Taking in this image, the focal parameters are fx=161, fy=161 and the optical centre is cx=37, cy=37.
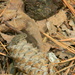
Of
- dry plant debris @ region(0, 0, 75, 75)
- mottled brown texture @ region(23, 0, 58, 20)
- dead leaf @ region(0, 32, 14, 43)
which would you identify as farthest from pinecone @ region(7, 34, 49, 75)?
mottled brown texture @ region(23, 0, 58, 20)

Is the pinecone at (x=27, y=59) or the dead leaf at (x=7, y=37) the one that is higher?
the dead leaf at (x=7, y=37)

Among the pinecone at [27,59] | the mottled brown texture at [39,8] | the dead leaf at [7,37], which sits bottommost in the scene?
the pinecone at [27,59]

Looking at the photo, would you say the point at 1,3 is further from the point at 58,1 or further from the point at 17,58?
the point at 17,58

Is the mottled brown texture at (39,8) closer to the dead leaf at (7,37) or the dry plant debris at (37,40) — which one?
the dry plant debris at (37,40)

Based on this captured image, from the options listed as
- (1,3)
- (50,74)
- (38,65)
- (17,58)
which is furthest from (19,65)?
(1,3)

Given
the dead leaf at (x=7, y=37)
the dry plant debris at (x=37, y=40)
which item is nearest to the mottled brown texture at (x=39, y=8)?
the dry plant debris at (x=37, y=40)

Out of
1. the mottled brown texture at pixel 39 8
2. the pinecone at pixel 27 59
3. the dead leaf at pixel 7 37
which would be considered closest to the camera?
the pinecone at pixel 27 59

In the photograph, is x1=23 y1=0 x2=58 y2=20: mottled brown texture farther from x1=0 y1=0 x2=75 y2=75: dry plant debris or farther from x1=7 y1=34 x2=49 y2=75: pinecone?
x1=7 y1=34 x2=49 y2=75: pinecone
